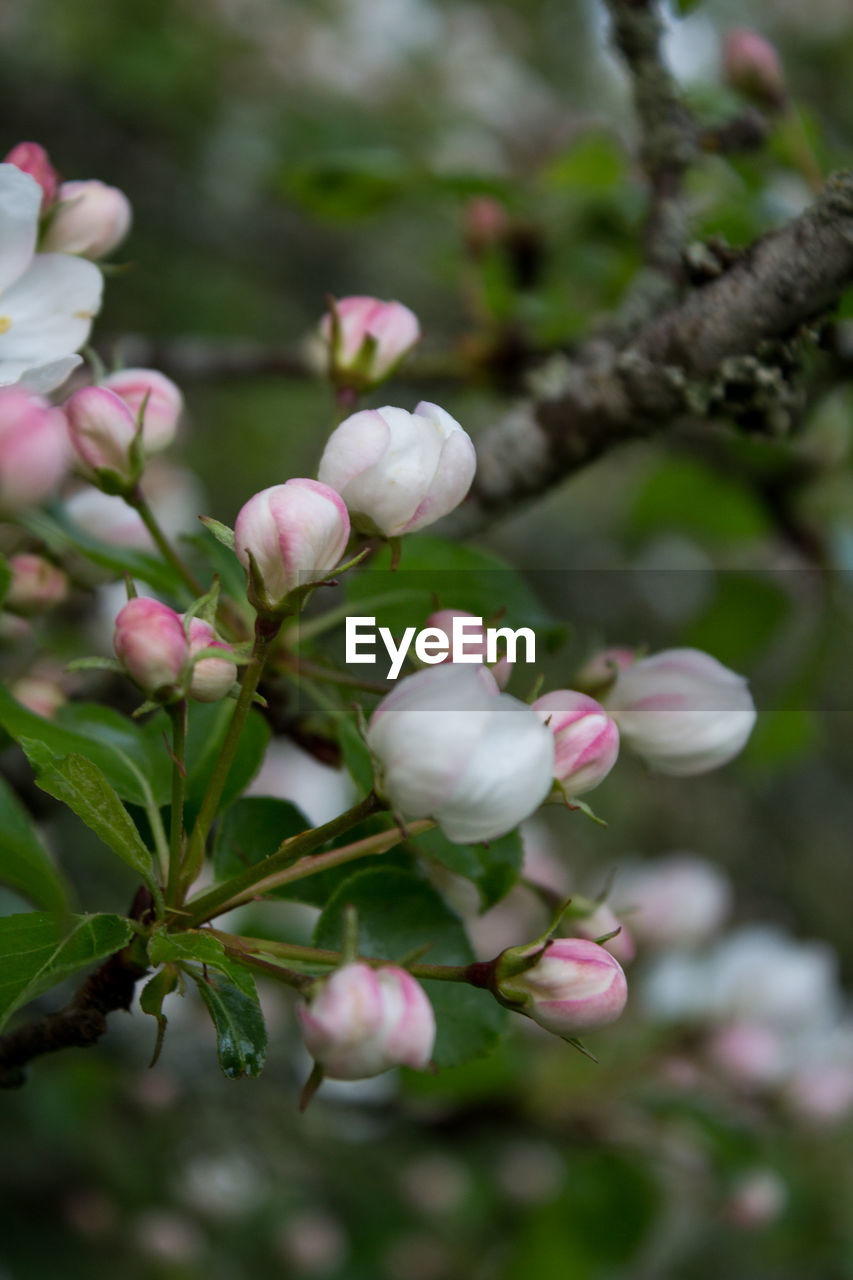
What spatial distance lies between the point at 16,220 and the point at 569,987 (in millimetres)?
386

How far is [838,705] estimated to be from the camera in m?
2.03

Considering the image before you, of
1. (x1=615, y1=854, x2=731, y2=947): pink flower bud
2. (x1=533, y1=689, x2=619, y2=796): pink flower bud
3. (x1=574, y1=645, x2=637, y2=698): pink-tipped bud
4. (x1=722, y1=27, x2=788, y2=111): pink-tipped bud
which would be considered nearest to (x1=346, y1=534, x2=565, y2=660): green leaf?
(x1=574, y1=645, x2=637, y2=698): pink-tipped bud

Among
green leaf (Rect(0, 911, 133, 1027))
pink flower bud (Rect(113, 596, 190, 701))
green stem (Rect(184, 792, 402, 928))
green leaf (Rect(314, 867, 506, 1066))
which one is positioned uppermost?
pink flower bud (Rect(113, 596, 190, 701))

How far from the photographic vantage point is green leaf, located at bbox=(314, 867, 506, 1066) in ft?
1.44

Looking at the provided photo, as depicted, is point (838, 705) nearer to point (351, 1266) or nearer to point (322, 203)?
point (351, 1266)

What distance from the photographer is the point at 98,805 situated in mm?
391

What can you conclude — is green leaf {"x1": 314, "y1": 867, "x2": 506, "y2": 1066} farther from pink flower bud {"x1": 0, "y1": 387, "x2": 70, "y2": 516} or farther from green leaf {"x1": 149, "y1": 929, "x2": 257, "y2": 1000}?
pink flower bud {"x1": 0, "y1": 387, "x2": 70, "y2": 516}

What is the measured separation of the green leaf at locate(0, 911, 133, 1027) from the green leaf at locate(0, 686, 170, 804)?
0.19ft

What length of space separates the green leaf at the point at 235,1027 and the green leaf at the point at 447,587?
8.4 inches

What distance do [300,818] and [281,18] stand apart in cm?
259

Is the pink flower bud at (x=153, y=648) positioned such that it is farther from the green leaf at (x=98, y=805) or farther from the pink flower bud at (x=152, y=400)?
the pink flower bud at (x=152, y=400)

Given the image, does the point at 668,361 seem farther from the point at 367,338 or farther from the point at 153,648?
the point at 153,648

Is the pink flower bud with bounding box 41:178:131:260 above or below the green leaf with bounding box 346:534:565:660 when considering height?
above

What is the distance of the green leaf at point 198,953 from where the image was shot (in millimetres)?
367
